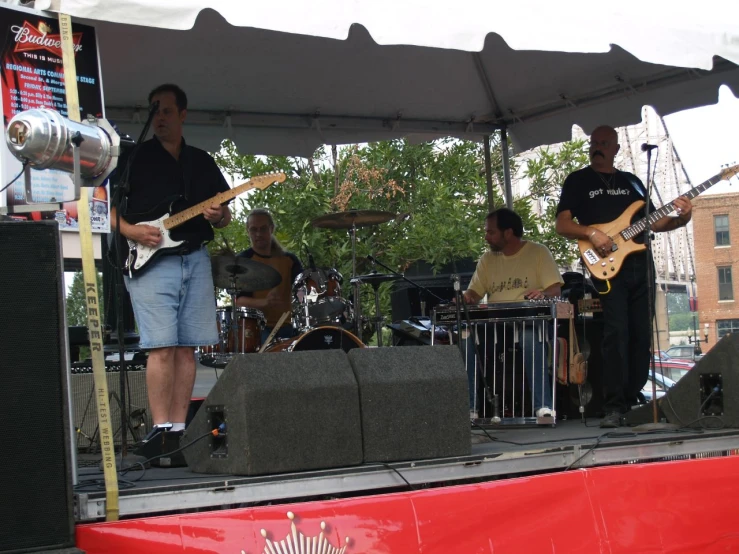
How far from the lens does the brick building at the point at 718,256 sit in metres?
71.5

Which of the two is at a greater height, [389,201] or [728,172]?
[389,201]

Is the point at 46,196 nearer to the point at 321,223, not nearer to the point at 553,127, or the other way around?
the point at 321,223

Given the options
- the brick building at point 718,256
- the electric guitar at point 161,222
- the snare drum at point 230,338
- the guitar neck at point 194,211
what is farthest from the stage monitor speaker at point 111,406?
the brick building at point 718,256

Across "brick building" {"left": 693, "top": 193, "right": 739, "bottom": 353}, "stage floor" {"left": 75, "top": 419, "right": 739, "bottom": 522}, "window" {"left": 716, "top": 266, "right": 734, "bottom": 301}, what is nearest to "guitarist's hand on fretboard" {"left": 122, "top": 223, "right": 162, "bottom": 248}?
"stage floor" {"left": 75, "top": 419, "right": 739, "bottom": 522}

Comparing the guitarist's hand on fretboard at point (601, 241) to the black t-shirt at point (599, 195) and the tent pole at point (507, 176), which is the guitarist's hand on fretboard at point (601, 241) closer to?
the black t-shirt at point (599, 195)

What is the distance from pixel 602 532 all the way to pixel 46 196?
2.80m

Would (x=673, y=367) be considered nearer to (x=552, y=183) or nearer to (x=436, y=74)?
(x=552, y=183)

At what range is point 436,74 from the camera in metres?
7.16

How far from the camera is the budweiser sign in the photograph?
3529 mm

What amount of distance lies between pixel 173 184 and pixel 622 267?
294cm

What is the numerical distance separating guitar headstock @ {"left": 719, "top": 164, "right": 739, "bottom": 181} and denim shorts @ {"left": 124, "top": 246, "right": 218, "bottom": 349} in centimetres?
353

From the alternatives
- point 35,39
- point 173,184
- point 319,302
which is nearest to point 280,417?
point 173,184

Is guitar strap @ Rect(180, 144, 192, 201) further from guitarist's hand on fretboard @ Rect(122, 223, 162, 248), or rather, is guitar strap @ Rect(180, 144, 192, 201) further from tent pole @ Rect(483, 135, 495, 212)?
tent pole @ Rect(483, 135, 495, 212)

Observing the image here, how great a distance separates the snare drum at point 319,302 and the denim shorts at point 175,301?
2.33m
